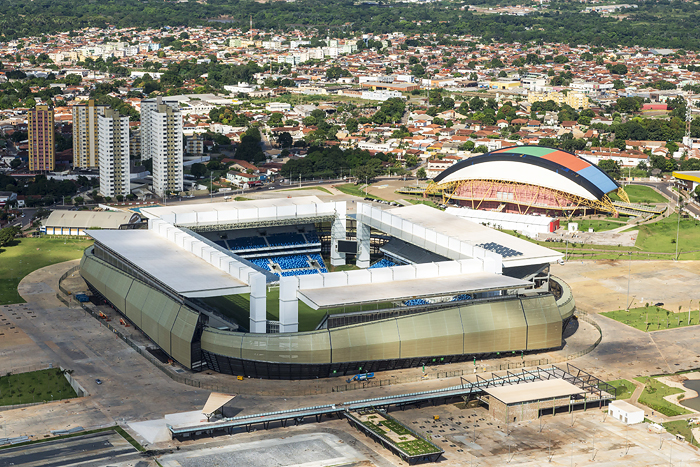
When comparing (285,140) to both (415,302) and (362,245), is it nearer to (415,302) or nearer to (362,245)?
(362,245)

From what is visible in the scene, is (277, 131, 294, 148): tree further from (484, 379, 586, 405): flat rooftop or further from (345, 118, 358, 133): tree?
(484, 379, 586, 405): flat rooftop

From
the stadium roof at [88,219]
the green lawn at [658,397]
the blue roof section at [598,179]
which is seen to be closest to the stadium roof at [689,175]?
the blue roof section at [598,179]

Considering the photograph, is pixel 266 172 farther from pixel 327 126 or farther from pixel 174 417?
pixel 174 417

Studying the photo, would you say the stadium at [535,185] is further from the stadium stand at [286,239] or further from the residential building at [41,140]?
the residential building at [41,140]

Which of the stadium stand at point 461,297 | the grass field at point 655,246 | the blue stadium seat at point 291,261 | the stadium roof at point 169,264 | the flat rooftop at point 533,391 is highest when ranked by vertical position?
the stadium roof at point 169,264

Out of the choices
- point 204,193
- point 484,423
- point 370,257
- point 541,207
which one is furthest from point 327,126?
point 484,423
